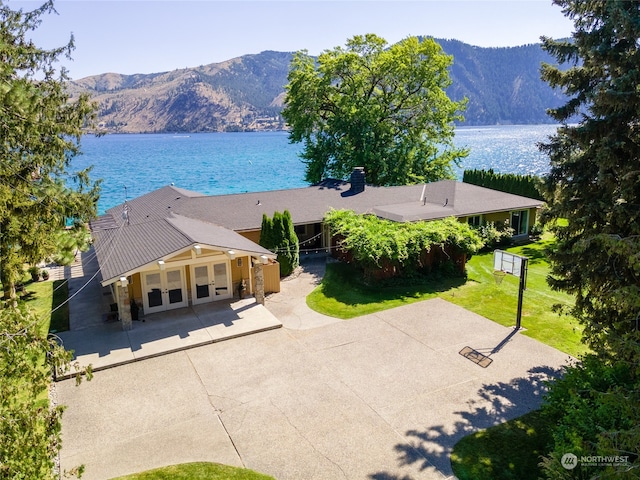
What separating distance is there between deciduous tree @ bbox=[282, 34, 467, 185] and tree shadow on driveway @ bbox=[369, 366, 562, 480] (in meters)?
24.8

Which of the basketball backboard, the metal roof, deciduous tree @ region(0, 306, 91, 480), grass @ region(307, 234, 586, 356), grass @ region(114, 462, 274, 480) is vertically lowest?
grass @ region(307, 234, 586, 356)

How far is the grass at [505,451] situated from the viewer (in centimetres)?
898

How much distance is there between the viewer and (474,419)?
10711mm

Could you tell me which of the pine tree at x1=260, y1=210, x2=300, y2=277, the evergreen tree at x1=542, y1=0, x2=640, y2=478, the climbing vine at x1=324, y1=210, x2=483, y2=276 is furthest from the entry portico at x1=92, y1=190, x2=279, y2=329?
the evergreen tree at x1=542, y1=0, x2=640, y2=478

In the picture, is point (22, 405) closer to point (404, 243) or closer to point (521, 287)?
point (521, 287)

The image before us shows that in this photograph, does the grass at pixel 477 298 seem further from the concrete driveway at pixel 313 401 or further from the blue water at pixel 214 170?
the blue water at pixel 214 170

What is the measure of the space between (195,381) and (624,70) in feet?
42.6

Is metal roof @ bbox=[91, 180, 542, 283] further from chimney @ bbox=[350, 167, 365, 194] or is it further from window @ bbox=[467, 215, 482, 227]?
window @ bbox=[467, 215, 482, 227]

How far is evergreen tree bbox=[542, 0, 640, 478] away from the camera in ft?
26.3

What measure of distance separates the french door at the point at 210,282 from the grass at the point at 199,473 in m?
9.08

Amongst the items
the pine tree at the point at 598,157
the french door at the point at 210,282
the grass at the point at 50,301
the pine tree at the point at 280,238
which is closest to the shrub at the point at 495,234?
the pine tree at the point at 280,238

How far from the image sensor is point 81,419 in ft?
35.7

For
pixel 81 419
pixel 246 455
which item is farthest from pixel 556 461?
pixel 81 419

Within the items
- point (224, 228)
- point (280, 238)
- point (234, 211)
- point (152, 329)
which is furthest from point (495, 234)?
point (152, 329)
